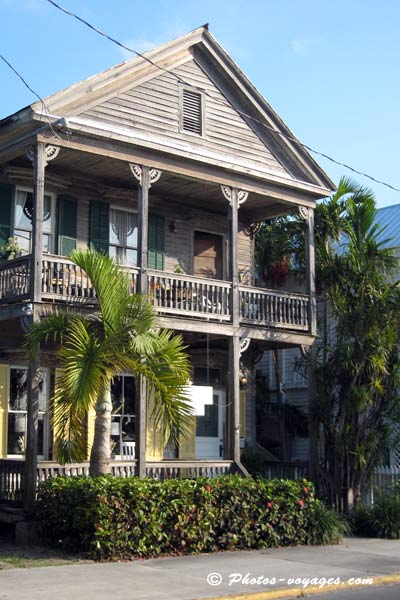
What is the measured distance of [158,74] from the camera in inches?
679

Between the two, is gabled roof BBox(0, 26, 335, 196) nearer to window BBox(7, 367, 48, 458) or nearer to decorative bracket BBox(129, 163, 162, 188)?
decorative bracket BBox(129, 163, 162, 188)

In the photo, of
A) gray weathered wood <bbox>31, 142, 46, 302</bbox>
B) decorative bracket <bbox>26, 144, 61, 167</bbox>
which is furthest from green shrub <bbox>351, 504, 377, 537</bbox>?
decorative bracket <bbox>26, 144, 61, 167</bbox>

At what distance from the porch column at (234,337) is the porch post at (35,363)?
417 centimetres

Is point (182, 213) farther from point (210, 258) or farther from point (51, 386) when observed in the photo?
point (51, 386)

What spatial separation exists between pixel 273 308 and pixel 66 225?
4.55 metres

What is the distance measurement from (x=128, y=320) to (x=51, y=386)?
14.0 feet

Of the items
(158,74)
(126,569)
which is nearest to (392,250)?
(158,74)

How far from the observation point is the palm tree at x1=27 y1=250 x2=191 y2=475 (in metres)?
13.2

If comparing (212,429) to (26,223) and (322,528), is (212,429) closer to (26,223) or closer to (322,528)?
(322,528)

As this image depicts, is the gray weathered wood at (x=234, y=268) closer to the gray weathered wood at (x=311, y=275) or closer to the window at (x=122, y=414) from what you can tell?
the gray weathered wood at (x=311, y=275)

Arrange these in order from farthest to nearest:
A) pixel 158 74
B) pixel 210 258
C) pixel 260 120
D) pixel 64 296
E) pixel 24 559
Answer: pixel 210 258
pixel 260 120
pixel 158 74
pixel 64 296
pixel 24 559

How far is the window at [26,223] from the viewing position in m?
17.0

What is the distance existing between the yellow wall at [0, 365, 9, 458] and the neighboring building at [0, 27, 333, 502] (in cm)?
3

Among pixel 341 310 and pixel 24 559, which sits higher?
pixel 341 310
